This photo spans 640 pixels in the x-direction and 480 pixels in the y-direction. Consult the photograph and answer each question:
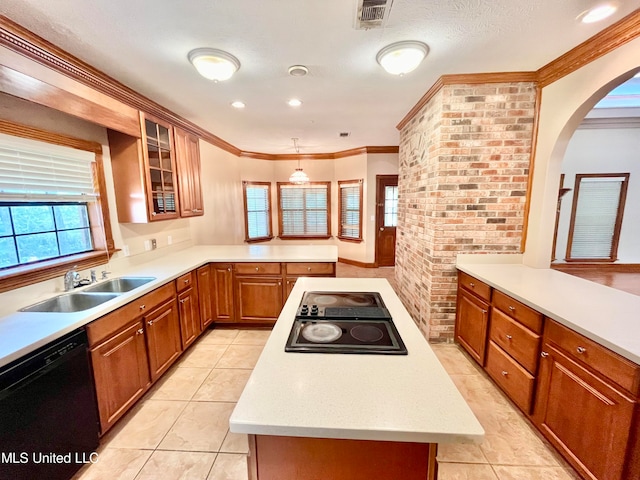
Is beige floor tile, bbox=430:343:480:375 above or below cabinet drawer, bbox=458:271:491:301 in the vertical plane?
below

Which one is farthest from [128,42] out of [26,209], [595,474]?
[595,474]

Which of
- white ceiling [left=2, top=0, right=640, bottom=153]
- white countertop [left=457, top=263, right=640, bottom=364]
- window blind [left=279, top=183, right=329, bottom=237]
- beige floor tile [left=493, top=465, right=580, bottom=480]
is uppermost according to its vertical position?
white ceiling [left=2, top=0, right=640, bottom=153]

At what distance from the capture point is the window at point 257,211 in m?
5.98

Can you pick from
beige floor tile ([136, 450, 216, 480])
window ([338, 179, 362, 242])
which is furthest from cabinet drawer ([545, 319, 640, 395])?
window ([338, 179, 362, 242])

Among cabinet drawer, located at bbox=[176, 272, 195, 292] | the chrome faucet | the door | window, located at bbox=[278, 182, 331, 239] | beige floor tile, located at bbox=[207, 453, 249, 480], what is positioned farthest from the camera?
window, located at bbox=[278, 182, 331, 239]

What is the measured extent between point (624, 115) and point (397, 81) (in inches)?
171

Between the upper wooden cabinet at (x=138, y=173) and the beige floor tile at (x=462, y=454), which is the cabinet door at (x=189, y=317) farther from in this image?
the beige floor tile at (x=462, y=454)

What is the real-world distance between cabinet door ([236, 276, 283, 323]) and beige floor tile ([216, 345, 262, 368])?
41 centimetres

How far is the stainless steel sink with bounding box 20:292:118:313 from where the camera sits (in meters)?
1.83

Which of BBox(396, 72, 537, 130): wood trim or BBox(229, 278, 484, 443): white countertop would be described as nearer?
A: BBox(229, 278, 484, 443): white countertop

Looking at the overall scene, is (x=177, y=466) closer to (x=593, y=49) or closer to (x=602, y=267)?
(x=593, y=49)

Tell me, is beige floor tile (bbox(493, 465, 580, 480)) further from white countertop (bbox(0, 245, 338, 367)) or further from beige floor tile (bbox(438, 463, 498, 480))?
white countertop (bbox(0, 245, 338, 367))

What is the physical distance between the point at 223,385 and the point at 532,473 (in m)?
2.22

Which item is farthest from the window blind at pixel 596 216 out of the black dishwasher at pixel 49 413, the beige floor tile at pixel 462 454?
the black dishwasher at pixel 49 413
